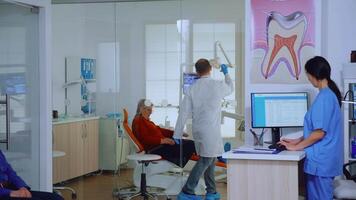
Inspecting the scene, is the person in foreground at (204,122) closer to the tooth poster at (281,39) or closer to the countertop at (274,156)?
the tooth poster at (281,39)

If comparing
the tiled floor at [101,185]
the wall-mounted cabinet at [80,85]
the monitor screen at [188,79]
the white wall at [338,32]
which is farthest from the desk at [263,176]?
the wall-mounted cabinet at [80,85]

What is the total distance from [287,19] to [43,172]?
2461 mm

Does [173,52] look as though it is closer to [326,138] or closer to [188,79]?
[188,79]

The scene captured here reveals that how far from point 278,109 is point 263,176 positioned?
0.61 meters

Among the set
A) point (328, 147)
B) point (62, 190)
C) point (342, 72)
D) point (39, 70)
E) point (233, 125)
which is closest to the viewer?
point (328, 147)

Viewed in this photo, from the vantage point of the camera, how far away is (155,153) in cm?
535

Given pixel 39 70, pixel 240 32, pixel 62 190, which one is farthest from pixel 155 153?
pixel 240 32

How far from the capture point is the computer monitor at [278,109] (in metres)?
3.80

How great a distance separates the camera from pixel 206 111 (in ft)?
17.4

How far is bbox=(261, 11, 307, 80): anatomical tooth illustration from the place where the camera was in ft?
13.3

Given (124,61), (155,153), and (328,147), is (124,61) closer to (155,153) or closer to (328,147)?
(155,153)

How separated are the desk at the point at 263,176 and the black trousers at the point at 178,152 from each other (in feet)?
6.56

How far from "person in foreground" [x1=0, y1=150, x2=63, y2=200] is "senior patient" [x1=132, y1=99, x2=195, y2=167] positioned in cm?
189

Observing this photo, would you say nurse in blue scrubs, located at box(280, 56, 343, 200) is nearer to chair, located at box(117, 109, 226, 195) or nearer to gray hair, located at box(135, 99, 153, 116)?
chair, located at box(117, 109, 226, 195)
